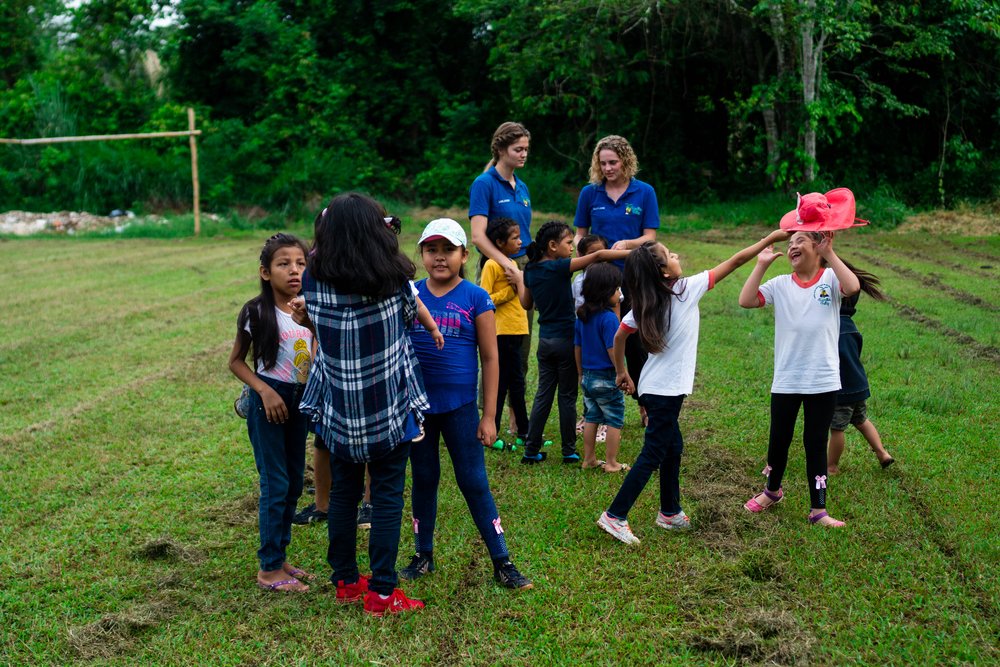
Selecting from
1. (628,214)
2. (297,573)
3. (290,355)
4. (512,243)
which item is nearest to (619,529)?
(297,573)

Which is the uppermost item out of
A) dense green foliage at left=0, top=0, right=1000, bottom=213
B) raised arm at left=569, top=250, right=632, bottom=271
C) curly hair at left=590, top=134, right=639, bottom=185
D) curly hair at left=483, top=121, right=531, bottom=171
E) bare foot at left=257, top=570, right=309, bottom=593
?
dense green foliage at left=0, top=0, right=1000, bottom=213

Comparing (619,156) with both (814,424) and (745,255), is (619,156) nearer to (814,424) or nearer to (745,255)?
(745,255)

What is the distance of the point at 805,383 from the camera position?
448 centimetres

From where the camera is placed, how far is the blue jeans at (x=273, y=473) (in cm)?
400

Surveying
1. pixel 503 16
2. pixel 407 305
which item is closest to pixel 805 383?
pixel 407 305

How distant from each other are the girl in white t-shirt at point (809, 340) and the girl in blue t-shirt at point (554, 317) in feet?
3.19

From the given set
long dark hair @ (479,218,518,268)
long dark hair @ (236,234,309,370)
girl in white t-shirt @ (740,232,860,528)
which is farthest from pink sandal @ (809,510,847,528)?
long dark hair @ (236,234,309,370)

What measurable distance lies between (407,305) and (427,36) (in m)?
23.3

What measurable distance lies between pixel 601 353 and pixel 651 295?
1.04 m

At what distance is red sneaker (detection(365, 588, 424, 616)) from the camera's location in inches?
147

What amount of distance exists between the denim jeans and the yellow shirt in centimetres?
20

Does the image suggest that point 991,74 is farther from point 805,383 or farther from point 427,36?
point 805,383

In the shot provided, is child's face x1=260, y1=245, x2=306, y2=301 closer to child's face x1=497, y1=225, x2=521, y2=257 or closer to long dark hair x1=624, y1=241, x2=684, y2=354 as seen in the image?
long dark hair x1=624, y1=241, x2=684, y2=354

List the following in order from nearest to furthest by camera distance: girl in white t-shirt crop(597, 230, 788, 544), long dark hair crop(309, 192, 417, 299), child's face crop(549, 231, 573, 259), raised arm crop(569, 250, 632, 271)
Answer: long dark hair crop(309, 192, 417, 299) < girl in white t-shirt crop(597, 230, 788, 544) < raised arm crop(569, 250, 632, 271) < child's face crop(549, 231, 573, 259)
